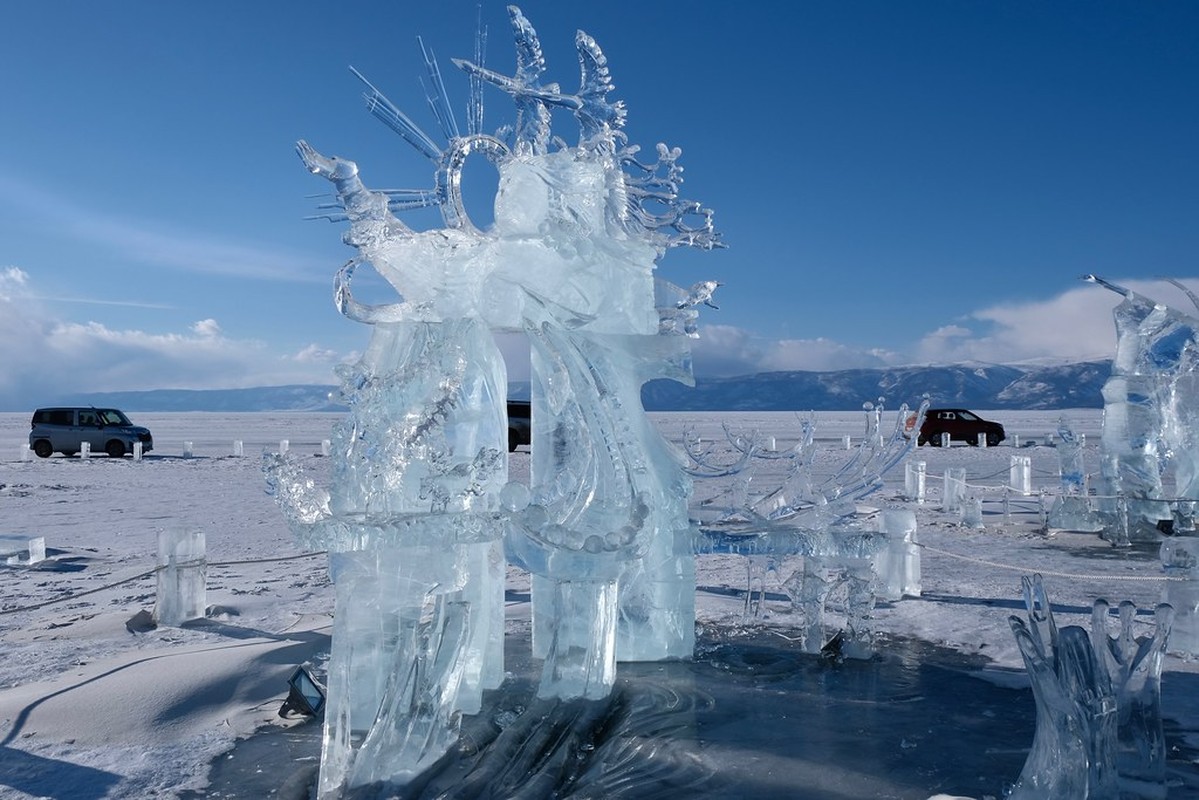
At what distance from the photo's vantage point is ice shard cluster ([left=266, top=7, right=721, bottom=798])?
15.1 ft

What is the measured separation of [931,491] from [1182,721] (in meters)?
13.6

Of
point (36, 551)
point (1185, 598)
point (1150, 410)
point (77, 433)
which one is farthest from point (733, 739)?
point (77, 433)

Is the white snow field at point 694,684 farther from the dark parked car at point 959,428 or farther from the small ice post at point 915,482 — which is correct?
the dark parked car at point 959,428

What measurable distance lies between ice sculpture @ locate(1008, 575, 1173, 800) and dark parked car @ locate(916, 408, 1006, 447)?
92.1 feet

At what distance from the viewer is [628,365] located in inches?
254

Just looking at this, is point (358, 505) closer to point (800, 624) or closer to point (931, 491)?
point (800, 624)

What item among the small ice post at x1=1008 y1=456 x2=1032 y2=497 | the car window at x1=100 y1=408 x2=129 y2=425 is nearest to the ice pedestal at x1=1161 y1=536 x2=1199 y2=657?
the small ice post at x1=1008 y1=456 x2=1032 y2=497

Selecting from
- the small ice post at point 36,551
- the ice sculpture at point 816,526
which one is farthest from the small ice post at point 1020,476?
the small ice post at point 36,551

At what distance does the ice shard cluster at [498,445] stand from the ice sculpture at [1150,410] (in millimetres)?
→ 8945

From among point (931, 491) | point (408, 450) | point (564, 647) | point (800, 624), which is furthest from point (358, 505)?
point (931, 491)

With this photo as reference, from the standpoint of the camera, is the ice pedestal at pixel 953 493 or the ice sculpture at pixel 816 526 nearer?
the ice sculpture at pixel 816 526

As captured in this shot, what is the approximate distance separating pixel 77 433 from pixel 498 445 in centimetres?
2450

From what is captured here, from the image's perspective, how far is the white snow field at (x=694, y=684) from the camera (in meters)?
4.57

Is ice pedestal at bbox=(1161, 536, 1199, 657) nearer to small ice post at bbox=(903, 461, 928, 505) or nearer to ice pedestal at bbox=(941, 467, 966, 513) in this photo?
ice pedestal at bbox=(941, 467, 966, 513)
